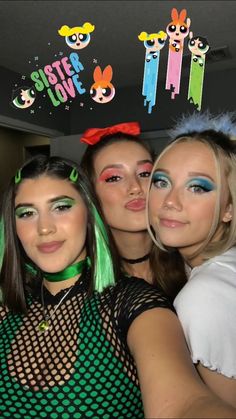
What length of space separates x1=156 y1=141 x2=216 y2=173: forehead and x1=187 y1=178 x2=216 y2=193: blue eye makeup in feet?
0.09

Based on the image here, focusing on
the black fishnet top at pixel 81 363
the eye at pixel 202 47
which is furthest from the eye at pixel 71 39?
the black fishnet top at pixel 81 363

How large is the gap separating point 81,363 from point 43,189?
355 millimetres

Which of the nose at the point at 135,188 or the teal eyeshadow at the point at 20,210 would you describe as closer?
the teal eyeshadow at the point at 20,210

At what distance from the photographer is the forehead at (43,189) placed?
829 mm

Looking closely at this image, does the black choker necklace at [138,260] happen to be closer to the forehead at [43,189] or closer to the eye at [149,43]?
the forehead at [43,189]

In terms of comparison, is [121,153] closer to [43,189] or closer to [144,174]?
[144,174]

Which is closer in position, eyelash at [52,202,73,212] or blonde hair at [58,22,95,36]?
eyelash at [52,202,73,212]

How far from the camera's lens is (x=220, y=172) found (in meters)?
0.91

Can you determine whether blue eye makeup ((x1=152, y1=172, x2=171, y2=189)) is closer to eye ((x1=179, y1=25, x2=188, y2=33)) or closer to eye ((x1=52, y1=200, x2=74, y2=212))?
eye ((x1=52, y1=200, x2=74, y2=212))

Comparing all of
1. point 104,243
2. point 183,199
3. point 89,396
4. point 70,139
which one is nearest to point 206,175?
point 183,199

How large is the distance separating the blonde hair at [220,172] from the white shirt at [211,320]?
0.14m

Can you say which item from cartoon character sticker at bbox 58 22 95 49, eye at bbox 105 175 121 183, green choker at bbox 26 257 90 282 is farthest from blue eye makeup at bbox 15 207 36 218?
cartoon character sticker at bbox 58 22 95 49

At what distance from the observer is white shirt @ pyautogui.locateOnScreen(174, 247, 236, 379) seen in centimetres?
69

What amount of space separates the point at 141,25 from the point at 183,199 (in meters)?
0.63
